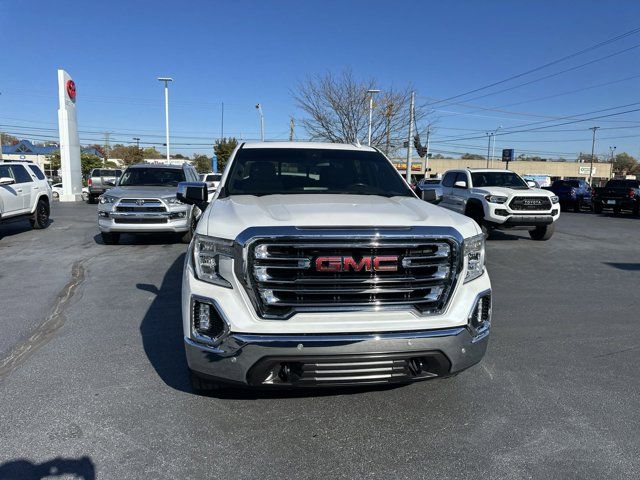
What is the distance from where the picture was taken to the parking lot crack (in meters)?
3.98

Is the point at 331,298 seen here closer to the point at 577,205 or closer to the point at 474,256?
the point at 474,256

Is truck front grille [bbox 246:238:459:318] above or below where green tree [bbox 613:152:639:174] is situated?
below

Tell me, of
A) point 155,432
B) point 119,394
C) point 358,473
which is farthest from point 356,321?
point 119,394

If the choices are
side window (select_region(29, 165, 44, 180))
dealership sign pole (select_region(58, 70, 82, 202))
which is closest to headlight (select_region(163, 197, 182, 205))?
side window (select_region(29, 165, 44, 180))

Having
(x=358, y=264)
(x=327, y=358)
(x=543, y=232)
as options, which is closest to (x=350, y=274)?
(x=358, y=264)

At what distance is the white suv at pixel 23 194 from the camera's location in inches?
430

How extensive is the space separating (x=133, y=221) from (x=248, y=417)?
24.9ft

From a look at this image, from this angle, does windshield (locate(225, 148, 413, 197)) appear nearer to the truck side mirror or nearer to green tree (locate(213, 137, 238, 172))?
the truck side mirror

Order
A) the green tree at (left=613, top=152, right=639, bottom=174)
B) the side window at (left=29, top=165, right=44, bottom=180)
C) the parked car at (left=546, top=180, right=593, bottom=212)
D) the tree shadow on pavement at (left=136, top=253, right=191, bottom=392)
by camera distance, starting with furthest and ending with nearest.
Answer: the green tree at (left=613, top=152, right=639, bottom=174) → the parked car at (left=546, top=180, right=593, bottom=212) → the side window at (left=29, top=165, right=44, bottom=180) → the tree shadow on pavement at (left=136, top=253, right=191, bottom=392)

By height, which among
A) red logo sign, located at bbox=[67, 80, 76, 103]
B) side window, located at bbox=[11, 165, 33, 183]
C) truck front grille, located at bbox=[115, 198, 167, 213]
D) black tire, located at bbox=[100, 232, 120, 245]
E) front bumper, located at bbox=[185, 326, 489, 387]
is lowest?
black tire, located at bbox=[100, 232, 120, 245]

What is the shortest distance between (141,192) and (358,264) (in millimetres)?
8144

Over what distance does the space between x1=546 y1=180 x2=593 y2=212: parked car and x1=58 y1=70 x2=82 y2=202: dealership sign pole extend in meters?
26.5

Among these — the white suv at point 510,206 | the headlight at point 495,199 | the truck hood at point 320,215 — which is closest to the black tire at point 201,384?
the truck hood at point 320,215

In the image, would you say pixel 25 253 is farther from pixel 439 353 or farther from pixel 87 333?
pixel 439 353
